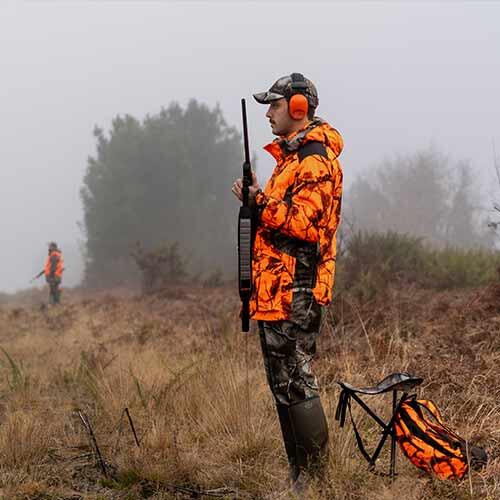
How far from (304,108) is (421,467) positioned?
1.88 metres

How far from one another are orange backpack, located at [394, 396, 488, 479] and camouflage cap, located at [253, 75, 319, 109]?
170 centimetres

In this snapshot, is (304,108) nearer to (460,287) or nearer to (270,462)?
(270,462)

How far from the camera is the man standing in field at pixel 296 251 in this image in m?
2.60

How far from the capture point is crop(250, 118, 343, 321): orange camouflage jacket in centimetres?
256

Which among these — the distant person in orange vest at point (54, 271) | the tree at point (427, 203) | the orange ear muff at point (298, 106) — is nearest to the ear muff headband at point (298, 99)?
the orange ear muff at point (298, 106)

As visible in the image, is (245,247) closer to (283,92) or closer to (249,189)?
(249,189)

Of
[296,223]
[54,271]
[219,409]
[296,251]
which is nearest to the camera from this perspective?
[296,223]

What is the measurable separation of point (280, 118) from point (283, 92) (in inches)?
5.1

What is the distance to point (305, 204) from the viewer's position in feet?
8.41

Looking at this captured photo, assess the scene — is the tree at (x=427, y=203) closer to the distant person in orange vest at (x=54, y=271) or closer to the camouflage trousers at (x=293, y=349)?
the distant person in orange vest at (x=54, y=271)

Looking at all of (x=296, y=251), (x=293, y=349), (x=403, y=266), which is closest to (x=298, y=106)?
(x=296, y=251)

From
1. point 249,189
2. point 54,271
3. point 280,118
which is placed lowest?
point 54,271

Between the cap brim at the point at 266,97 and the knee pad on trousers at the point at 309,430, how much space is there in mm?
1540

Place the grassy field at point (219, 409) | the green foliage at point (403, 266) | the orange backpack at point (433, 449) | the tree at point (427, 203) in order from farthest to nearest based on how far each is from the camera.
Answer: the tree at point (427, 203) → the green foliage at point (403, 266) → the grassy field at point (219, 409) → the orange backpack at point (433, 449)
